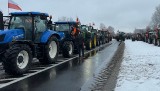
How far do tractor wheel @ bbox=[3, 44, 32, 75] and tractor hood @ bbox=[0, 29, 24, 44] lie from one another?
1.31 feet

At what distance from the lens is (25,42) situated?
13039 mm

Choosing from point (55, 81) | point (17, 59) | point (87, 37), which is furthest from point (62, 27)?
point (55, 81)

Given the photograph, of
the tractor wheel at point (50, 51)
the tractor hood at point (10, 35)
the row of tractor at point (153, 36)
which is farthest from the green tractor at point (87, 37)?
the tractor hood at point (10, 35)

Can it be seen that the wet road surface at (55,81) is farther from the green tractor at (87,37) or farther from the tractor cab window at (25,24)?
the green tractor at (87,37)

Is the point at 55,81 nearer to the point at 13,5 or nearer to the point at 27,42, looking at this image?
the point at 27,42

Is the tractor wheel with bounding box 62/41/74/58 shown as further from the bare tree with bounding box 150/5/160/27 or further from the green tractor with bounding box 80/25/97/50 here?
the bare tree with bounding box 150/5/160/27

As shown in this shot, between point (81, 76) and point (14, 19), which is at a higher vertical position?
point (14, 19)

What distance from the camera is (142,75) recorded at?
10945 millimetres

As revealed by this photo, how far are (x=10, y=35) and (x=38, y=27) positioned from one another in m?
2.52

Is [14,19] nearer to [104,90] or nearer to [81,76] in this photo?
[81,76]

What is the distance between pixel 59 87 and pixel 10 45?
370 cm

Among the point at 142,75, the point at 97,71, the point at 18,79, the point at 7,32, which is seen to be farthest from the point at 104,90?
the point at 7,32

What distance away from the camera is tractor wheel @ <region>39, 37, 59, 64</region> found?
15070 mm

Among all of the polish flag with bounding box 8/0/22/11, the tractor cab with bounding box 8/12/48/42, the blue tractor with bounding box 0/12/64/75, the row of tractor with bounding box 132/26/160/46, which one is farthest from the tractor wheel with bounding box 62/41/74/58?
the row of tractor with bounding box 132/26/160/46
